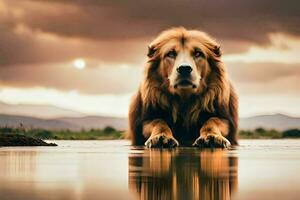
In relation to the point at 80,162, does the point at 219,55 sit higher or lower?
higher

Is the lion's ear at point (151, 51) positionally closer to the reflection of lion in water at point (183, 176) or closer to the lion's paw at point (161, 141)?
the lion's paw at point (161, 141)

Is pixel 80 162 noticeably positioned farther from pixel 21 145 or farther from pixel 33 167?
pixel 21 145

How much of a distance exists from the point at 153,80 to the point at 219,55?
1.05 m

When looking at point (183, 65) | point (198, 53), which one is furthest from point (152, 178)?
point (198, 53)

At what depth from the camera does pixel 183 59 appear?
10992 mm

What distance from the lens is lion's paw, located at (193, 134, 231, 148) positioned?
10.5m

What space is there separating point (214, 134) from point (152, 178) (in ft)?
16.6

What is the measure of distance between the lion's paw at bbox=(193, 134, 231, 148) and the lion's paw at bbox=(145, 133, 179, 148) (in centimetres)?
29

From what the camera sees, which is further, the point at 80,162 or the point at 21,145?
the point at 21,145

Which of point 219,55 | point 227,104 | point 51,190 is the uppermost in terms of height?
point 219,55

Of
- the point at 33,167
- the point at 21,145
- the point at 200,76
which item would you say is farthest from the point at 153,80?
the point at 33,167

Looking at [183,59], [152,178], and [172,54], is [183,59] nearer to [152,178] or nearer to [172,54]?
[172,54]

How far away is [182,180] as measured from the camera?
5.48m

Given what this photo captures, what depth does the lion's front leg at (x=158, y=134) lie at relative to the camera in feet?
34.8
